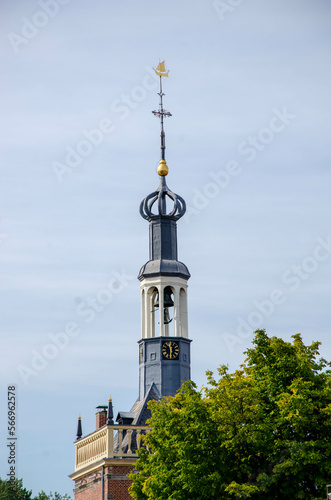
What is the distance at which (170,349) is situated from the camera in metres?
53.0

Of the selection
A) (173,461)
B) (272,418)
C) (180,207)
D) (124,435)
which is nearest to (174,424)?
(173,461)

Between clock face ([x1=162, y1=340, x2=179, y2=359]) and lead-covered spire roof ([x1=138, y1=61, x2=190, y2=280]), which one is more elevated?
lead-covered spire roof ([x1=138, y1=61, x2=190, y2=280])

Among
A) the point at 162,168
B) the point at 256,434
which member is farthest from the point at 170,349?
the point at 256,434

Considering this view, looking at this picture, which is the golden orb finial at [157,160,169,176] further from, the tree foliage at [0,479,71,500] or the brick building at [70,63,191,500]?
the tree foliage at [0,479,71,500]

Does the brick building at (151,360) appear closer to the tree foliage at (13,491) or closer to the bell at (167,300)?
the bell at (167,300)

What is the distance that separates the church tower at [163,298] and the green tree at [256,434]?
12583 millimetres

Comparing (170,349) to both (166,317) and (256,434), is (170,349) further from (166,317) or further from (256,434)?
(256,434)

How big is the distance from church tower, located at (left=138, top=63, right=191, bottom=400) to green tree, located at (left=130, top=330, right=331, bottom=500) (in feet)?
41.3

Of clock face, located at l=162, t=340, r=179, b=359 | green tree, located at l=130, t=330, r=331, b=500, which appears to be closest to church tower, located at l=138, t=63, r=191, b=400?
clock face, located at l=162, t=340, r=179, b=359

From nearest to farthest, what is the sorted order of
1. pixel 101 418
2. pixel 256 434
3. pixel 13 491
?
1. pixel 256 434
2. pixel 101 418
3. pixel 13 491

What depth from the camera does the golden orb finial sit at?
57.4 metres

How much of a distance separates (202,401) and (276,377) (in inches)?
124

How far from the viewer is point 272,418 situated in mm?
37719

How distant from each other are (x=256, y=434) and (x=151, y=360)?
1684 centimetres
